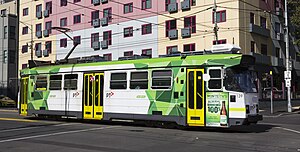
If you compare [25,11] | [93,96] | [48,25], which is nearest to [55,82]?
[93,96]

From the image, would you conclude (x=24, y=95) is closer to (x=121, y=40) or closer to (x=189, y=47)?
(x=189, y=47)

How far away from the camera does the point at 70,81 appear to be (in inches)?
742

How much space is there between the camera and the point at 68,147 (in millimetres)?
10688

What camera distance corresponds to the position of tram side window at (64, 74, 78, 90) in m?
18.6

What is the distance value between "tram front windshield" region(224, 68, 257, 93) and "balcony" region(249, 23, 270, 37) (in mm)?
23365

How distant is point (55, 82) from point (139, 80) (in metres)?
5.82

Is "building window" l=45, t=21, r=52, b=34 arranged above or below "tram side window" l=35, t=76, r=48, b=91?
above

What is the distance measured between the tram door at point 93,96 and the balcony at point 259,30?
75.8 ft

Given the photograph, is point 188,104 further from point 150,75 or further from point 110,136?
point 110,136

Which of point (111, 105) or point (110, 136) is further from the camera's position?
point (111, 105)

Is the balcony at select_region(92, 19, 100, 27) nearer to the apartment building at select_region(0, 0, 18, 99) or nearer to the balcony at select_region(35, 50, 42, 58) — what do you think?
the balcony at select_region(35, 50, 42, 58)

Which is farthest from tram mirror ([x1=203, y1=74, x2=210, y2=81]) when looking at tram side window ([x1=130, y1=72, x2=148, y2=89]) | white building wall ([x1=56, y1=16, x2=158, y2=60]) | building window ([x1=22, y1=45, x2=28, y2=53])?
building window ([x1=22, y1=45, x2=28, y2=53])

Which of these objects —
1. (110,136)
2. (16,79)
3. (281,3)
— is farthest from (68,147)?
(16,79)

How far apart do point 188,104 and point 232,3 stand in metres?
23.5
